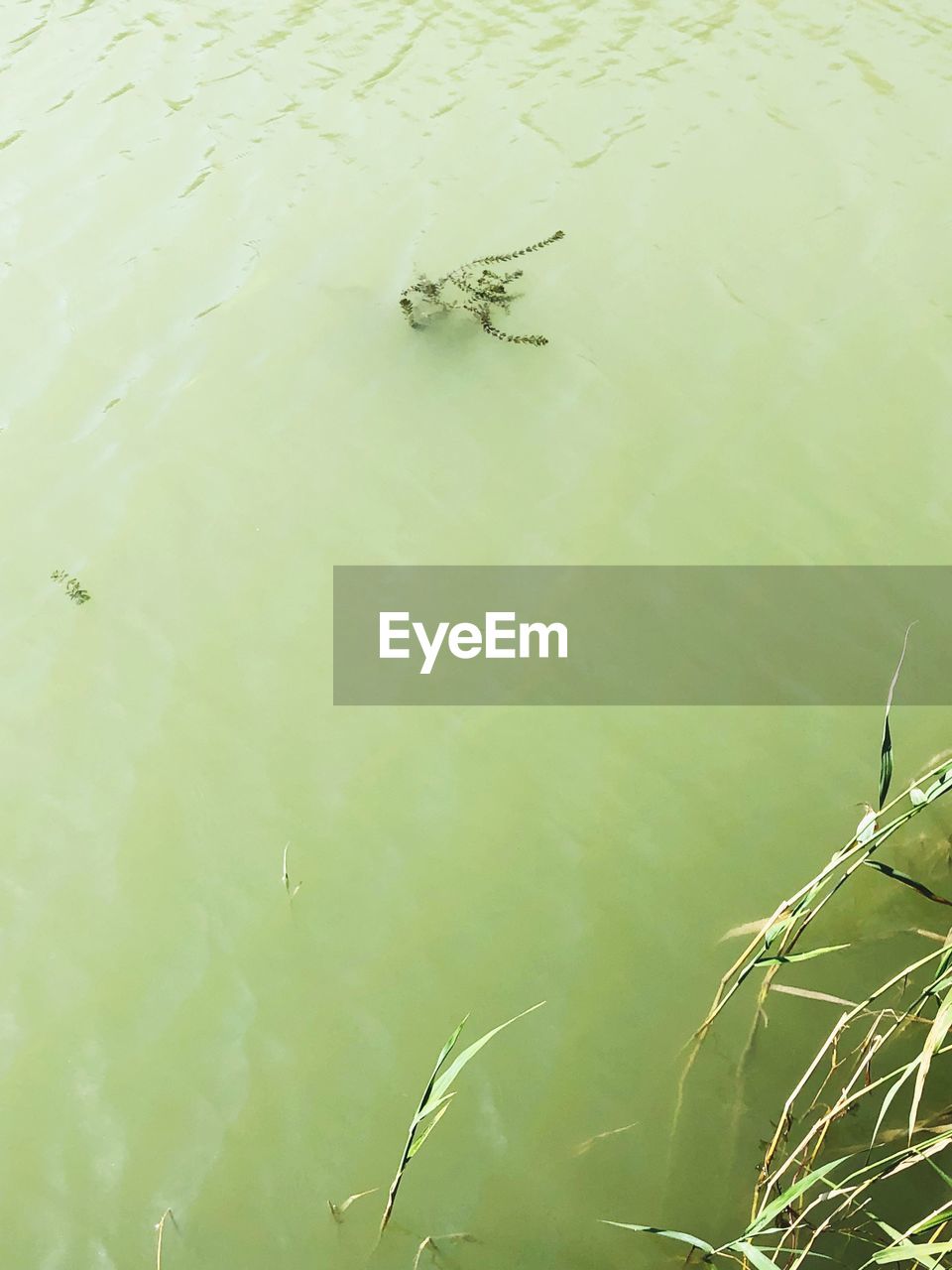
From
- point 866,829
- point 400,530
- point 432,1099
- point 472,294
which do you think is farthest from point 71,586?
point 866,829

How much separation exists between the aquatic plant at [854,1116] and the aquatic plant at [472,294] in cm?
243

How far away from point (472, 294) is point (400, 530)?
1.16 meters

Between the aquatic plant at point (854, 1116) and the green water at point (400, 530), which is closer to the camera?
the aquatic plant at point (854, 1116)

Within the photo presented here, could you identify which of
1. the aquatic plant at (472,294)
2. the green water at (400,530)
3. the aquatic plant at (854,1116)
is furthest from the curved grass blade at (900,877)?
the aquatic plant at (472,294)

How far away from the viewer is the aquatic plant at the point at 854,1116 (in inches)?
73.0

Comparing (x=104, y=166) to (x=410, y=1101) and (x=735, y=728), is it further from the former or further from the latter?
(x=410, y=1101)

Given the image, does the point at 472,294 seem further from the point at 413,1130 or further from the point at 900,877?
the point at 413,1130

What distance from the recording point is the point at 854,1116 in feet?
7.50

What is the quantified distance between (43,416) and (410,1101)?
2.61 m

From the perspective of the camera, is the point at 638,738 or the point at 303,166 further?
the point at 303,166

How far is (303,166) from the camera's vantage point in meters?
4.71

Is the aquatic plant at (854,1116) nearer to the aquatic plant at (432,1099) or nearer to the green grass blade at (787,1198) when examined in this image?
the green grass blade at (787,1198)

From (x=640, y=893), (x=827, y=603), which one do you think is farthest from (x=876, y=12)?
(x=640, y=893)

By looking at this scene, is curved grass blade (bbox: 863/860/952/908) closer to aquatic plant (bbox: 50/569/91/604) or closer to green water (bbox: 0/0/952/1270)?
green water (bbox: 0/0/952/1270)
